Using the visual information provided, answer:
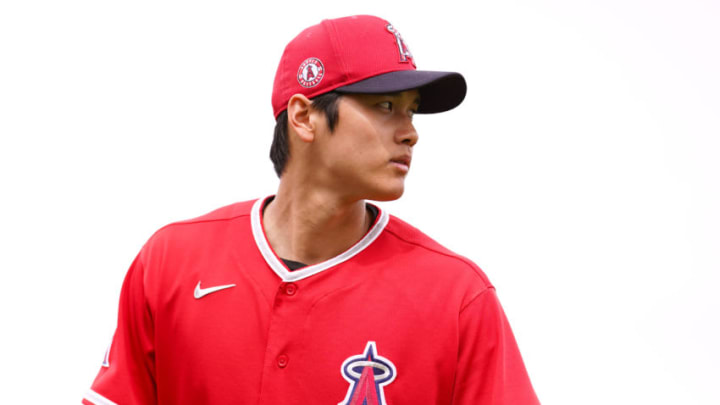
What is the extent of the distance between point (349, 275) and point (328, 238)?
0.12 metres

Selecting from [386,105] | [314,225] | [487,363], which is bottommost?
[487,363]

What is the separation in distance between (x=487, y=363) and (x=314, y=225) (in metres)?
0.59

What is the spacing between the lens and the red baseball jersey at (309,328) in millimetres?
2482

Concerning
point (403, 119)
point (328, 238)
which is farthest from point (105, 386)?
point (403, 119)

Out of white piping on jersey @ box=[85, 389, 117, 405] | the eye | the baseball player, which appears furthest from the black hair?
white piping on jersey @ box=[85, 389, 117, 405]

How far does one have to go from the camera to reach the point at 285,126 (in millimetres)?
2670

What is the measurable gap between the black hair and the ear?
2cm

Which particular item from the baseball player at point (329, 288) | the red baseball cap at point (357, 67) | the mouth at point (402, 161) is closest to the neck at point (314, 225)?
the baseball player at point (329, 288)

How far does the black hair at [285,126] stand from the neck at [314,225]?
8cm

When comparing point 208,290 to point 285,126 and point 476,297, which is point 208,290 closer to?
point 285,126

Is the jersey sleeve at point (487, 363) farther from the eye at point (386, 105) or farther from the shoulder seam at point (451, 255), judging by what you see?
the eye at point (386, 105)

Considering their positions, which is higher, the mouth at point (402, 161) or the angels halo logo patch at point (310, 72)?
the angels halo logo patch at point (310, 72)

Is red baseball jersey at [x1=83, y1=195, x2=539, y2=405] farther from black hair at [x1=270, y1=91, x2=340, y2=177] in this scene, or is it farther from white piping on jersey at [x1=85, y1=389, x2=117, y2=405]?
black hair at [x1=270, y1=91, x2=340, y2=177]

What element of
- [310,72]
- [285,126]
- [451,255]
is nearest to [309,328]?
[451,255]
